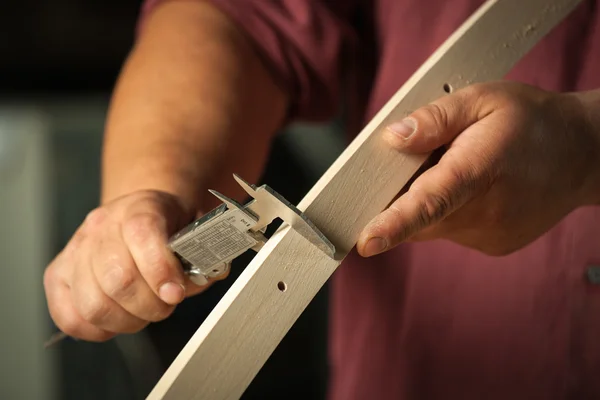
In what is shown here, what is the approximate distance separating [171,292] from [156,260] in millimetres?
17

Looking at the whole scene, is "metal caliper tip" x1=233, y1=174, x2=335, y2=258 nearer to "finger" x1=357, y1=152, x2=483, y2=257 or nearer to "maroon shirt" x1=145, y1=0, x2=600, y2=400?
"finger" x1=357, y1=152, x2=483, y2=257

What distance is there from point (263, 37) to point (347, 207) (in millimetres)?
219

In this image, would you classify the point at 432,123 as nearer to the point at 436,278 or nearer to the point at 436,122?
the point at 436,122

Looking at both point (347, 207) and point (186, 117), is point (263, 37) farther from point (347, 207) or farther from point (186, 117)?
point (347, 207)

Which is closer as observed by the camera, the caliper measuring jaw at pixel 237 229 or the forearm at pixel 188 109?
the caliper measuring jaw at pixel 237 229

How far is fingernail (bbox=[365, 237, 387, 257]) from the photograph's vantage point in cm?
29

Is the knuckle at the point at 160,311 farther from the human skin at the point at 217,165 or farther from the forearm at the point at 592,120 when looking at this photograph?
the forearm at the point at 592,120

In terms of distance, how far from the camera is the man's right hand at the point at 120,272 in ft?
1.08

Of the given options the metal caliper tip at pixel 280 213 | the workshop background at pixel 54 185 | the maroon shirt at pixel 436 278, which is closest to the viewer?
the metal caliper tip at pixel 280 213

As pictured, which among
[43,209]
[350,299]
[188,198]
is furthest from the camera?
[43,209]

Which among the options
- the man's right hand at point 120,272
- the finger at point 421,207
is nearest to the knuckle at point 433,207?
the finger at point 421,207

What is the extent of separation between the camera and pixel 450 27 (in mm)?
437

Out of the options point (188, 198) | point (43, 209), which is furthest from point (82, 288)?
point (43, 209)

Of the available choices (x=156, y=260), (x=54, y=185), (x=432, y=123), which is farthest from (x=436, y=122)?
(x=54, y=185)
